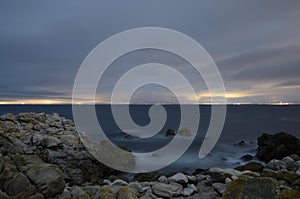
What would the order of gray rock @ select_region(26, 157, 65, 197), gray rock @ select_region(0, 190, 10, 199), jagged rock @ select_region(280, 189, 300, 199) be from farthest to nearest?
jagged rock @ select_region(280, 189, 300, 199), gray rock @ select_region(26, 157, 65, 197), gray rock @ select_region(0, 190, 10, 199)

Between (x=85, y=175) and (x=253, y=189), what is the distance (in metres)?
12.9

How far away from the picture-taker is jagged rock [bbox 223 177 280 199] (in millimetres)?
7430

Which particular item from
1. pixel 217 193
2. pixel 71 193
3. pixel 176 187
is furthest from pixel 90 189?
pixel 217 193

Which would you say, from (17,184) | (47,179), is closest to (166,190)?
(47,179)

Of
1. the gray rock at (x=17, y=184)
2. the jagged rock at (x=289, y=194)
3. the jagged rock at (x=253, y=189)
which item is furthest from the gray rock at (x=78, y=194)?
the jagged rock at (x=289, y=194)

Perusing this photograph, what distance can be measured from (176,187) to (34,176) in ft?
20.1

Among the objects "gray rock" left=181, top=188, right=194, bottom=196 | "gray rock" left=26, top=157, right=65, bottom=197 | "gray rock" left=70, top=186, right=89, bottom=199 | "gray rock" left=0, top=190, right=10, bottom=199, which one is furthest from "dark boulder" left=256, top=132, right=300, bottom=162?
"gray rock" left=0, top=190, right=10, bottom=199

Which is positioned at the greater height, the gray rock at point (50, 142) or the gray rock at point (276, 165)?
the gray rock at point (50, 142)

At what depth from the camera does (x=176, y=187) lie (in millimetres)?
11383

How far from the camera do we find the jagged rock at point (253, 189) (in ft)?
24.4

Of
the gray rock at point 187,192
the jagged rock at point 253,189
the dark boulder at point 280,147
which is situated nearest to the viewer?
the jagged rock at point 253,189

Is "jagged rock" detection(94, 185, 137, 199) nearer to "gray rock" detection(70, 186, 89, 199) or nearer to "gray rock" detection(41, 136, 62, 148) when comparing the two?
"gray rock" detection(70, 186, 89, 199)

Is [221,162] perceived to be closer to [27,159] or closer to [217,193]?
[217,193]

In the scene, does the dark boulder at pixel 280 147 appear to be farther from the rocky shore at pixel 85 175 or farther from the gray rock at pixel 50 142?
the gray rock at pixel 50 142
